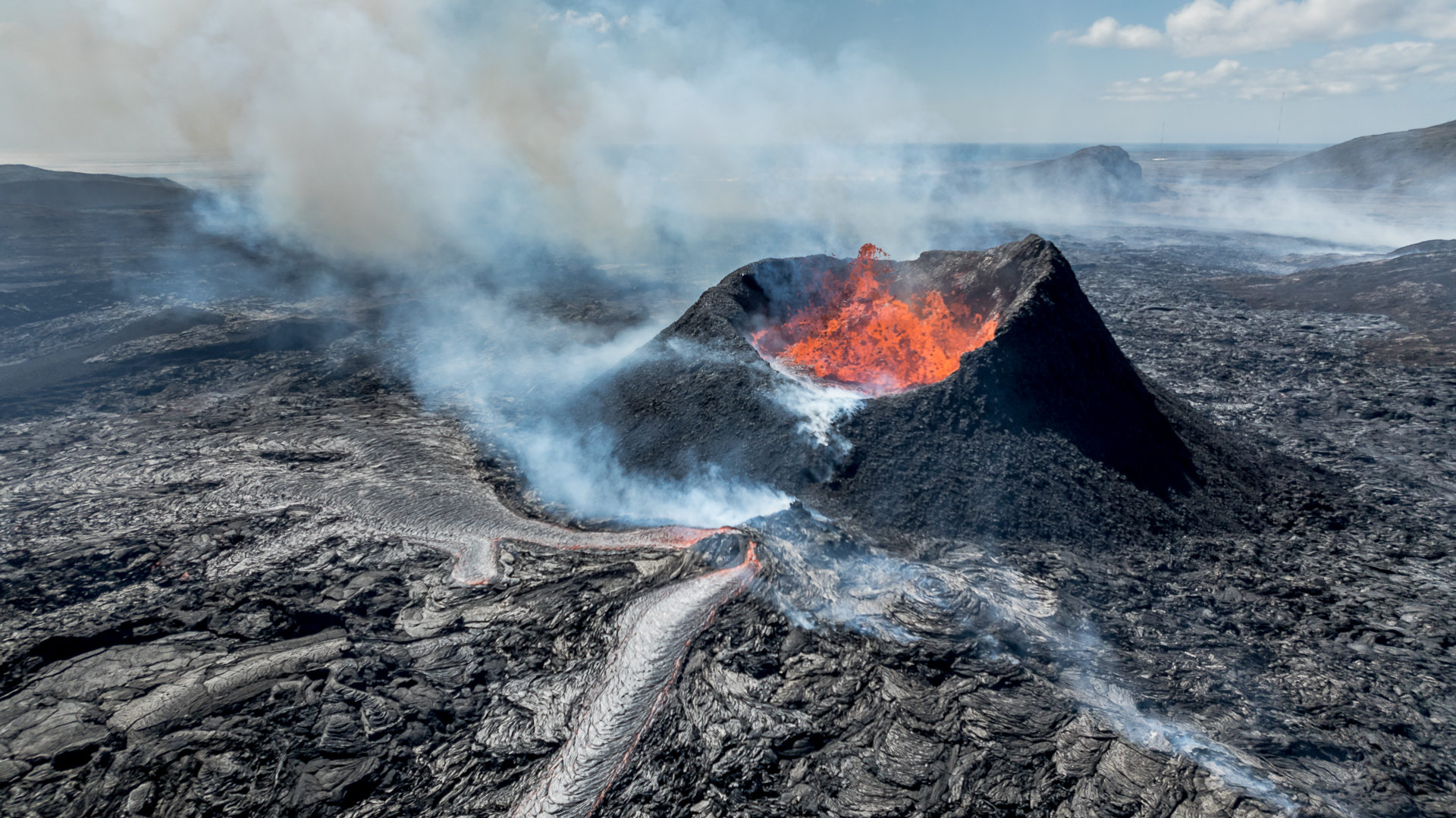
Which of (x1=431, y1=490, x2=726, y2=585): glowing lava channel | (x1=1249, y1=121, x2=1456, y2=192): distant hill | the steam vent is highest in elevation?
(x1=1249, y1=121, x2=1456, y2=192): distant hill

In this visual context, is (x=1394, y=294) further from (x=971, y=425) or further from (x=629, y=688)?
(x=629, y=688)

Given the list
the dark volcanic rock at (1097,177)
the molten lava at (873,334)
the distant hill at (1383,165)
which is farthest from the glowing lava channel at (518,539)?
the distant hill at (1383,165)

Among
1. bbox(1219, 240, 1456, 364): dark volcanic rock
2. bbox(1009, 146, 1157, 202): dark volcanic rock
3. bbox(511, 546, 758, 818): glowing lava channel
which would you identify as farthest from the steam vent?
bbox(1009, 146, 1157, 202): dark volcanic rock

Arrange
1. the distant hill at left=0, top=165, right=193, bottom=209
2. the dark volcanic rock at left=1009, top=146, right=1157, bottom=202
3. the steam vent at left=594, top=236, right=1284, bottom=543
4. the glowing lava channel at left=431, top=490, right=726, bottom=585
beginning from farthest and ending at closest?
the dark volcanic rock at left=1009, top=146, right=1157, bottom=202, the distant hill at left=0, top=165, right=193, bottom=209, the steam vent at left=594, top=236, right=1284, bottom=543, the glowing lava channel at left=431, top=490, right=726, bottom=585

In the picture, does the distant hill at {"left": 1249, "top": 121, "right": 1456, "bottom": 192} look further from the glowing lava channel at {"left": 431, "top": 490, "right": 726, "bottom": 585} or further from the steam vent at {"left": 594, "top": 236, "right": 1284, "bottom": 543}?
the glowing lava channel at {"left": 431, "top": 490, "right": 726, "bottom": 585}

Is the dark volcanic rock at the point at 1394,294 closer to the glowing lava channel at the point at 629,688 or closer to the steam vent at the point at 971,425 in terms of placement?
the steam vent at the point at 971,425

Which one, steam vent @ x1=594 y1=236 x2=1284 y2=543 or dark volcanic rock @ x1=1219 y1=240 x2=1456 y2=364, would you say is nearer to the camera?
steam vent @ x1=594 y1=236 x2=1284 y2=543
